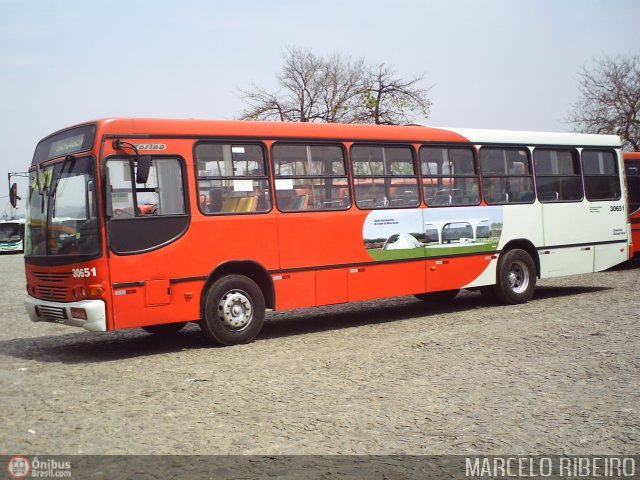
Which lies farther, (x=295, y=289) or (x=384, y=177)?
(x=384, y=177)

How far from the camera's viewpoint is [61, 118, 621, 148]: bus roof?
9.76 m

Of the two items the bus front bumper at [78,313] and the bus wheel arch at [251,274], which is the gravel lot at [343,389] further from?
the bus wheel arch at [251,274]

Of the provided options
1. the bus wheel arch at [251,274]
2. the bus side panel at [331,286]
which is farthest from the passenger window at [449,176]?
the bus wheel arch at [251,274]

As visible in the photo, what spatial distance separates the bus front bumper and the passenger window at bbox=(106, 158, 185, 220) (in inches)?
45.0

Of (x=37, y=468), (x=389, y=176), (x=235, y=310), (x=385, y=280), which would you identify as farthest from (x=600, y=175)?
(x=37, y=468)

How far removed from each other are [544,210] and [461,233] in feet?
7.32

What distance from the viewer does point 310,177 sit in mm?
11266

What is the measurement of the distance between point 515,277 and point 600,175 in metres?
3.30

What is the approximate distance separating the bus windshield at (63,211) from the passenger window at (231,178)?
1.47 meters

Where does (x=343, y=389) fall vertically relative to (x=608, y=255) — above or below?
below

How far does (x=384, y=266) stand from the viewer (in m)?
11.9

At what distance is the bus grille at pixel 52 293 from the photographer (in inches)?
376

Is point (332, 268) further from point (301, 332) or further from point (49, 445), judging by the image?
point (49, 445)

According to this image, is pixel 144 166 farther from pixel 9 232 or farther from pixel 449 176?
pixel 9 232
